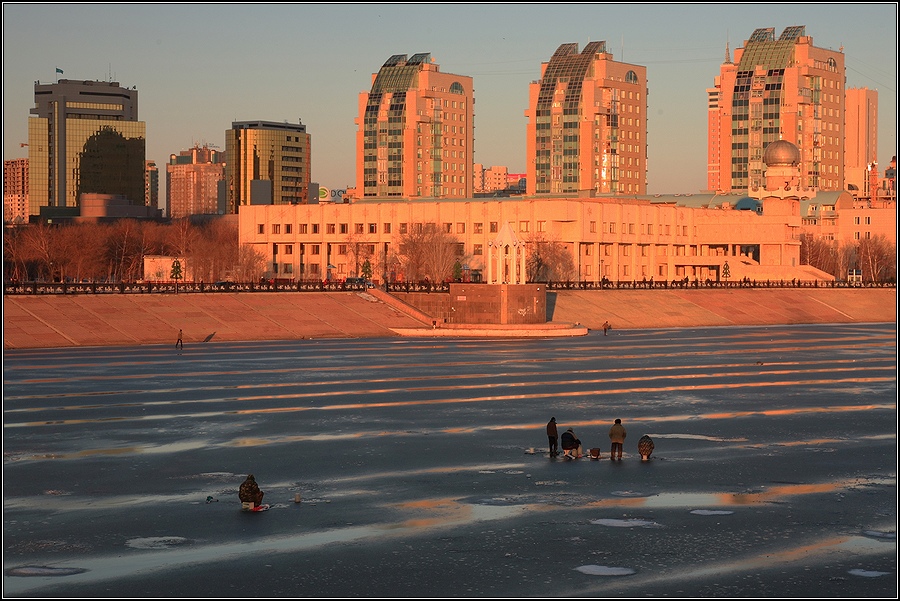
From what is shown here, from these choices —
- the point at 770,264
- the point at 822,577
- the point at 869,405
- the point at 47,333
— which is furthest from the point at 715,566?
the point at 770,264

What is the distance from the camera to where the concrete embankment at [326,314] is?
91750mm

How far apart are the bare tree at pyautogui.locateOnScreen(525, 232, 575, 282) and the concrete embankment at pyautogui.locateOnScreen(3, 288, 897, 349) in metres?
21.3

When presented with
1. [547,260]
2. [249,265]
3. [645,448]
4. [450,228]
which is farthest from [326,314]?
[645,448]

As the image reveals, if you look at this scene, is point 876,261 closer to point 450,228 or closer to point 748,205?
point 748,205

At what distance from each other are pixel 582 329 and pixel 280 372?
43.9m

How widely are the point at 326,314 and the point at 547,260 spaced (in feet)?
171

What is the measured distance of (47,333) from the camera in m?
88.9

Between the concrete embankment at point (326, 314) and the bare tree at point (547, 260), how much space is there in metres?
21.3

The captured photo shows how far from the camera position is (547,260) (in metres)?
153

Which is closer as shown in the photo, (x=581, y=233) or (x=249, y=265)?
(x=581, y=233)

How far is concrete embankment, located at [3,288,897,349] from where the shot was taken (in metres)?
91.8

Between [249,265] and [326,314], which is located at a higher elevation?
[249,265]

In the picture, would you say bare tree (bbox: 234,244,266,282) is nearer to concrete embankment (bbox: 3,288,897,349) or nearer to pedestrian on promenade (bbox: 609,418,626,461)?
concrete embankment (bbox: 3,288,897,349)

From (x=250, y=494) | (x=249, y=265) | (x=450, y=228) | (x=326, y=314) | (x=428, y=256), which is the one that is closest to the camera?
(x=250, y=494)
